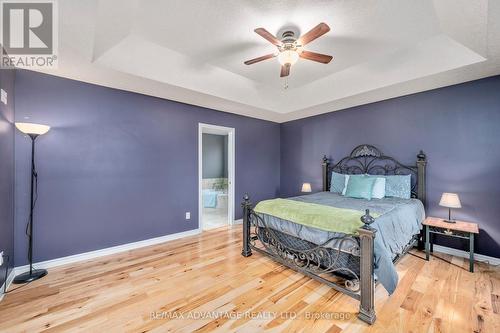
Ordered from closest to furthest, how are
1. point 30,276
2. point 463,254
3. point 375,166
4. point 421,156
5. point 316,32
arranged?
point 316,32, point 30,276, point 463,254, point 421,156, point 375,166

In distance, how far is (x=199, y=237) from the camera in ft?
12.8

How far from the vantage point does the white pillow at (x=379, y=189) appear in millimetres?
3404

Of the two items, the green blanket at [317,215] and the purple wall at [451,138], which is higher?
the purple wall at [451,138]

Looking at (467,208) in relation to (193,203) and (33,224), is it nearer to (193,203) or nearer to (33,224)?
(193,203)

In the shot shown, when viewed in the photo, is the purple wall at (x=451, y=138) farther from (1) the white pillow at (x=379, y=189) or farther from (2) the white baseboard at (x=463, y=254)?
(1) the white pillow at (x=379, y=189)

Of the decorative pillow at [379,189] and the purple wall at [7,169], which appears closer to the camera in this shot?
the purple wall at [7,169]

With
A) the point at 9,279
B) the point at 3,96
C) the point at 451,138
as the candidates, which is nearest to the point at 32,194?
the point at 9,279

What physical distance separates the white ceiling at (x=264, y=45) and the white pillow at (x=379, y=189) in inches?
58.0

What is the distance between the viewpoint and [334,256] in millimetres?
2240

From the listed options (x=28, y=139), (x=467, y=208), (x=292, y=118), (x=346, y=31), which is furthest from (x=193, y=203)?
(x=467, y=208)

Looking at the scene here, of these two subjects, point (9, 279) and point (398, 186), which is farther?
point (398, 186)
